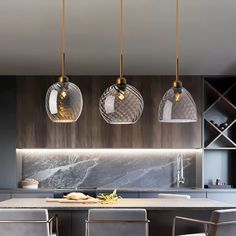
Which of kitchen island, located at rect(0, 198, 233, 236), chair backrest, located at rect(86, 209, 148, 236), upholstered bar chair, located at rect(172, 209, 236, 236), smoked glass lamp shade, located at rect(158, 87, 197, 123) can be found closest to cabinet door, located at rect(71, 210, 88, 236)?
kitchen island, located at rect(0, 198, 233, 236)

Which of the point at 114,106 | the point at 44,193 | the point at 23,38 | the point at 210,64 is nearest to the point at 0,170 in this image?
the point at 44,193

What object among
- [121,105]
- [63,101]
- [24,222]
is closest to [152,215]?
[24,222]

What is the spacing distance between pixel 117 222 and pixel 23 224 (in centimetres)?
71

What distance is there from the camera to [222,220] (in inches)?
124

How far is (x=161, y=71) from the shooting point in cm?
609

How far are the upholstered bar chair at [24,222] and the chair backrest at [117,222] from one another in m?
0.34

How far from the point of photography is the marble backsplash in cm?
666

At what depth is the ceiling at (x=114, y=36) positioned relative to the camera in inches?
135

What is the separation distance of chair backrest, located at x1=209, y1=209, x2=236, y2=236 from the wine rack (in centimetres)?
345

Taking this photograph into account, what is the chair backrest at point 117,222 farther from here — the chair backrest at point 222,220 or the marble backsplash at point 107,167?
the marble backsplash at point 107,167

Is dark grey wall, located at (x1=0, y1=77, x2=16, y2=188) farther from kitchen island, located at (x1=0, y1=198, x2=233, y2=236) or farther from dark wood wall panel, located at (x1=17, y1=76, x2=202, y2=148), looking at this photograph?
kitchen island, located at (x1=0, y1=198, x2=233, y2=236)

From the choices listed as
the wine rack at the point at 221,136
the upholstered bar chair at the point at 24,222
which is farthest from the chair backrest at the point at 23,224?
the wine rack at the point at 221,136

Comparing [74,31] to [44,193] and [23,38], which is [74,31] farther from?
[44,193]

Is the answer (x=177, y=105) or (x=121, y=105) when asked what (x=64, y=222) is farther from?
(x=177, y=105)
